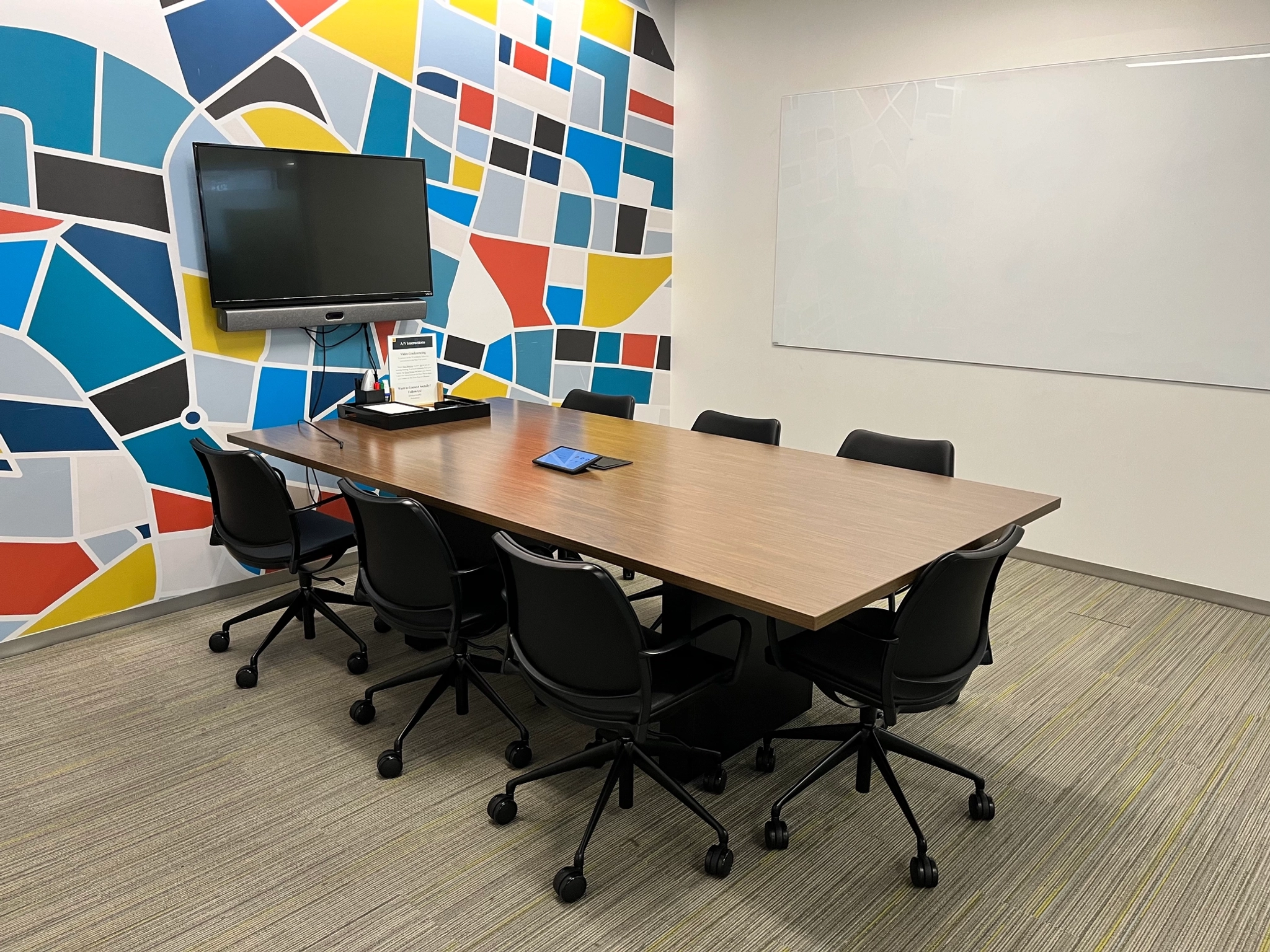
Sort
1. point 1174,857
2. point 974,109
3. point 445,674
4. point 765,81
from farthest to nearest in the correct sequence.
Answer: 1. point 765,81
2. point 974,109
3. point 445,674
4. point 1174,857

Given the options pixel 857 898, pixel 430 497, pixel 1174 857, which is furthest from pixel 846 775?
pixel 430 497

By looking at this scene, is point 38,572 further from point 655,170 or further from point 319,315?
point 655,170

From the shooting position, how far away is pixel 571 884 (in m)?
2.38

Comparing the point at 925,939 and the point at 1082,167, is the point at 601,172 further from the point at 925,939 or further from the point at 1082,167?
the point at 925,939

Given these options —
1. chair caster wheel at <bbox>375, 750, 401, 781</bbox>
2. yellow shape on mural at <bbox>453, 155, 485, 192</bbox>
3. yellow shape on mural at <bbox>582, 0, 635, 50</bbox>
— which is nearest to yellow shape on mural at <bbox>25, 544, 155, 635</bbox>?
chair caster wheel at <bbox>375, 750, 401, 781</bbox>

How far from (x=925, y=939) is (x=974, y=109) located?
4242 millimetres

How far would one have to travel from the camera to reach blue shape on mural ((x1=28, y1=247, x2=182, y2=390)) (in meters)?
3.72

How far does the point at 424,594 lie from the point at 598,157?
3811mm

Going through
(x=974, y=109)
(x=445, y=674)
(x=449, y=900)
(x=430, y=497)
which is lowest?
(x=449, y=900)

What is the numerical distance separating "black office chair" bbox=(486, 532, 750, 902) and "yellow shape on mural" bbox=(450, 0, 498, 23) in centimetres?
368

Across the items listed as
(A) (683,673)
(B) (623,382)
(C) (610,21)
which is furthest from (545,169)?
(A) (683,673)

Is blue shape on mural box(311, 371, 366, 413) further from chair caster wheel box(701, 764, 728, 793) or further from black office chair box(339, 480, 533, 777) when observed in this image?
chair caster wheel box(701, 764, 728, 793)

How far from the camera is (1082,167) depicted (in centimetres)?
461

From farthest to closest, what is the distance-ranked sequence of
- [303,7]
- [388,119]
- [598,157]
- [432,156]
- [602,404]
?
[598,157] → [432,156] → [602,404] → [388,119] → [303,7]
